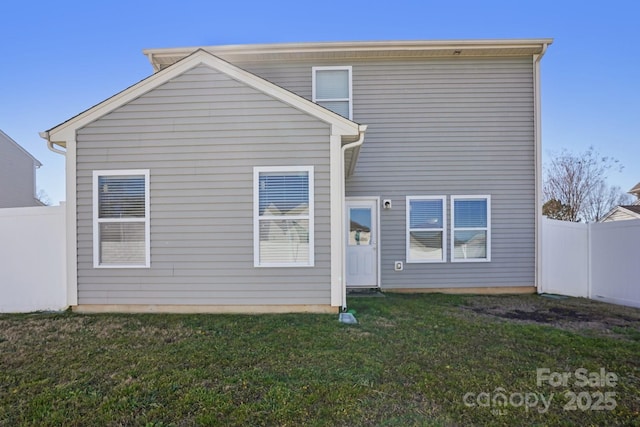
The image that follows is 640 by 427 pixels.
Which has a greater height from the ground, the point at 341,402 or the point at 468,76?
the point at 468,76

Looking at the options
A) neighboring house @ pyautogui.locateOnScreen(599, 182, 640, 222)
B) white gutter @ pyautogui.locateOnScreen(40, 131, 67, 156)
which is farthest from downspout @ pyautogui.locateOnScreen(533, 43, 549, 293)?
neighboring house @ pyautogui.locateOnScreen(599, 182, 640, 222)

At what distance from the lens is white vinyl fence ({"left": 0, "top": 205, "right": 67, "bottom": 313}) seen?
17.7 ft

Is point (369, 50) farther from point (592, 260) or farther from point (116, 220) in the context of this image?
point (592, 260)

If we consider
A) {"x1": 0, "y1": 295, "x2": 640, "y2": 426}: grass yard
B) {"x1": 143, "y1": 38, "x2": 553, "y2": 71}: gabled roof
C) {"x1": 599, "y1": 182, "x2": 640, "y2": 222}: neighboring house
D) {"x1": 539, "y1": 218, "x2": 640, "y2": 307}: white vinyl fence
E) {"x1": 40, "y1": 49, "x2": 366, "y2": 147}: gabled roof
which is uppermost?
{"x1": 143, "y1": 38, "x2": 553, "y2": 71}: gabled roof

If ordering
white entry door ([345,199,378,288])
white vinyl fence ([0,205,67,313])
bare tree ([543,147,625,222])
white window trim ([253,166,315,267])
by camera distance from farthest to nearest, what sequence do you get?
bare tree ([543,147,625,222]) → white entry door ([345,199,378,288]) → white vinyl fence ([0,205,67,313]) → white window trim ([253,166,315,267])

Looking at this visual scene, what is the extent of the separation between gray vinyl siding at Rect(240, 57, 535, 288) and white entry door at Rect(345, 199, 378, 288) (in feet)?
0.67

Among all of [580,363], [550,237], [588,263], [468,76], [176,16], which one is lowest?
[580,363]

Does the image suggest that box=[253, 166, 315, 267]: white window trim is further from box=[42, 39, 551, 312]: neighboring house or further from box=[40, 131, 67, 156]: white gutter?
box=[40, 131, 67, 156]: white gutter

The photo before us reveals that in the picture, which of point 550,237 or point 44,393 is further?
point 550,237

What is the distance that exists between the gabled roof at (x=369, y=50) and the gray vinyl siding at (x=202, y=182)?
2.38 m

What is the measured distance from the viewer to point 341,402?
2477 mm

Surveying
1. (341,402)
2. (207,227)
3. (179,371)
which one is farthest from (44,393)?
(207,227)

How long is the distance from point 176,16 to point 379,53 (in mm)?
6791

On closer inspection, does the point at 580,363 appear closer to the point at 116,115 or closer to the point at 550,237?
the point at 550,237
